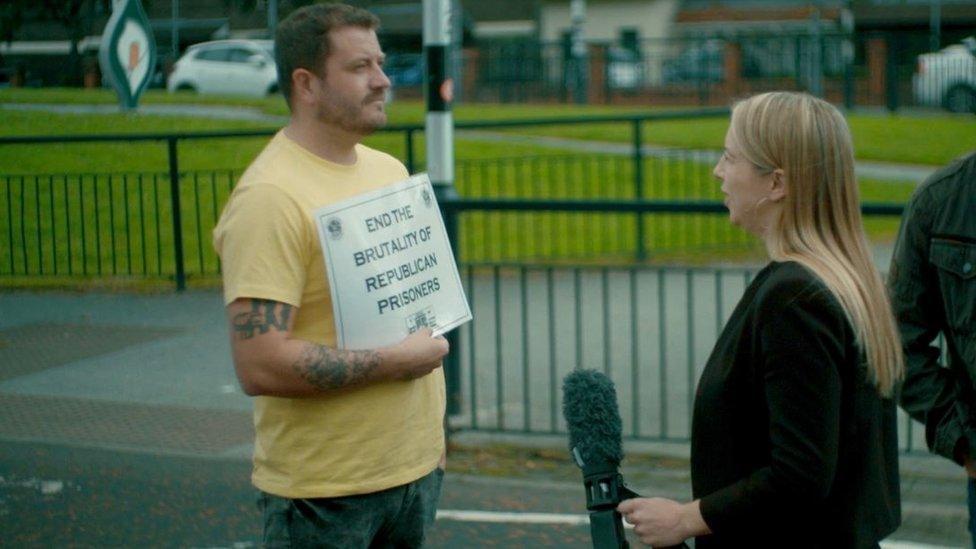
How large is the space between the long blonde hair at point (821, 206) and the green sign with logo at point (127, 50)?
3.65 metres

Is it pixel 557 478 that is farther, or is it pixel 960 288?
pixel 557 478

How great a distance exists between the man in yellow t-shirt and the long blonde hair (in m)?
0.83

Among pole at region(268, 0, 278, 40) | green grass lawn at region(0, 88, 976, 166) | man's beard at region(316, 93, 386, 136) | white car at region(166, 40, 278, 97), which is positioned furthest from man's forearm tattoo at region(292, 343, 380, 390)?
green grass lawn at region(0, 88, 976, 166)

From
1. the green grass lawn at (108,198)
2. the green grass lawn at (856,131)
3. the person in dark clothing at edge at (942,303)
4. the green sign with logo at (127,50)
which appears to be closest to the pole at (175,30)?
the green sign with logo at (127,50)

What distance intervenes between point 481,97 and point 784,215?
814 inches

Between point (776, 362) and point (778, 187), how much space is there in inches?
12.4

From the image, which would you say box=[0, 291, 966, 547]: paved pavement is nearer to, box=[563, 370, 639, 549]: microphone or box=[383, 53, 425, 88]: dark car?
box=[563, 370, 639, 549]: microphone

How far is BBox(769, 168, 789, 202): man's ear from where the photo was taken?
251 centimetres

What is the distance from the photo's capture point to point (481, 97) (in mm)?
23016

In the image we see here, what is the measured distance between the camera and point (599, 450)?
243 cm

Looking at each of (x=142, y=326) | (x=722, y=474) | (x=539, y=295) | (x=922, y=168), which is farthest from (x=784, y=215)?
(x=922, y=168)

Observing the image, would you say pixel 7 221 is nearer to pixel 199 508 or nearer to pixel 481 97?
pixel 199 508

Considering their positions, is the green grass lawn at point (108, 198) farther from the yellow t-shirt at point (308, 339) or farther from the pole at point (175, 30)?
the yellow t-shirt at point (308, 339)

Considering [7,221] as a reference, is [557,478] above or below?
below
